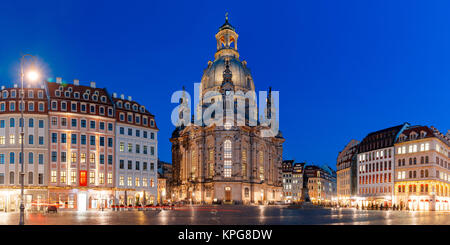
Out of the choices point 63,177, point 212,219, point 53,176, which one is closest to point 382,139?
point 63,177

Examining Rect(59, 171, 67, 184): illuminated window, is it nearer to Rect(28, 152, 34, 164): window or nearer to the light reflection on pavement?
Rect(28, 152, 34, 164): window

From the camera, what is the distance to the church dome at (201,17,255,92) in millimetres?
127312

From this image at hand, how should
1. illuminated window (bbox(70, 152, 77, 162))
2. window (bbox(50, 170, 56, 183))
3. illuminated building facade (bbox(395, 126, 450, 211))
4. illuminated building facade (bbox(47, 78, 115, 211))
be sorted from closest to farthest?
window (bbox(50, 170, 56, 183)) → illuminated building facade (bbox(47, 78, 115, 211)) → illuminated window (bbox(70, 152, 77, 162)) → illuminated building facade (bbox(395, 126, 450, 211))

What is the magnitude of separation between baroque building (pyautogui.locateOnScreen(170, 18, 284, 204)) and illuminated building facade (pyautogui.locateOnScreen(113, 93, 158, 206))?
2542 centimetres

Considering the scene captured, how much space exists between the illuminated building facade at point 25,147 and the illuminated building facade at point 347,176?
75886 mm

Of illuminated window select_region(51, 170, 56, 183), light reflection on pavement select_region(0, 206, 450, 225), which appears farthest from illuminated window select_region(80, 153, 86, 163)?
light reflection on pavement select_region(0, 206, 450, 225)

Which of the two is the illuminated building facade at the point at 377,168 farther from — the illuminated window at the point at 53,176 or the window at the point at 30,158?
the window at the point at 30,158

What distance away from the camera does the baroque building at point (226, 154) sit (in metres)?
109

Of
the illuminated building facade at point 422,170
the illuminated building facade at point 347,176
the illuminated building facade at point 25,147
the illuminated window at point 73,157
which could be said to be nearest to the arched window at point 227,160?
the illuminated building facade at point 347,176

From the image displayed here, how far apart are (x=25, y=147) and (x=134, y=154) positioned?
61.5 ft

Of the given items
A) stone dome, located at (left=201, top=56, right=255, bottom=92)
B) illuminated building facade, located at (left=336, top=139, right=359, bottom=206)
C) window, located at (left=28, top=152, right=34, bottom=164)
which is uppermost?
stone dome, located at (left=201, top=56, right=255, bottom=92)
